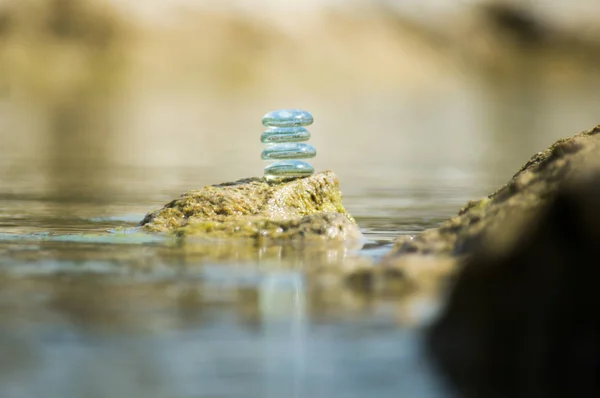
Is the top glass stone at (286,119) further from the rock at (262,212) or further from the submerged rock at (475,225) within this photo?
the submerged rock at (475,225)

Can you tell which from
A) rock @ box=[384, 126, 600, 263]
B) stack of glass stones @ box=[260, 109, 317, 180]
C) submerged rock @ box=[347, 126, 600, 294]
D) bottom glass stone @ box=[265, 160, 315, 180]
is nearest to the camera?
submerged rock @ box=[347, 126, 600, 294]

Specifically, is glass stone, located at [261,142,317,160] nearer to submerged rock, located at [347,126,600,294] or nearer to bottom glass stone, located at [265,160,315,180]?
bottom glass stone, located at [265,160,315,180]

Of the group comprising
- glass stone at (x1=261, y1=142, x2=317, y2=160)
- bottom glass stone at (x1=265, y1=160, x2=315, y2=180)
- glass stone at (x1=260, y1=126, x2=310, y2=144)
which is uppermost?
glass stone at (x1=260, y1=126, x2=310, y2=144)

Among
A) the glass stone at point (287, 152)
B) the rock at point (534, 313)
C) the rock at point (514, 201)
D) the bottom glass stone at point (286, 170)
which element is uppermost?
the glass stone at point (287, 152)

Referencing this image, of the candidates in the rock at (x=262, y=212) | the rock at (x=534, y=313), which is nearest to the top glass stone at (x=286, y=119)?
the rock at (x=262, y=212)

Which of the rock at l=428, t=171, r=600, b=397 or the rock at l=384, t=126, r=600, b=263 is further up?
the rock at l=384, t=126, r=600, b=263

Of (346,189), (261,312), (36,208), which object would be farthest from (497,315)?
(346,189)

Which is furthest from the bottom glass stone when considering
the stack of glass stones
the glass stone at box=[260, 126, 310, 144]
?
the glass stone at box=[260, 126, 310, 144]
